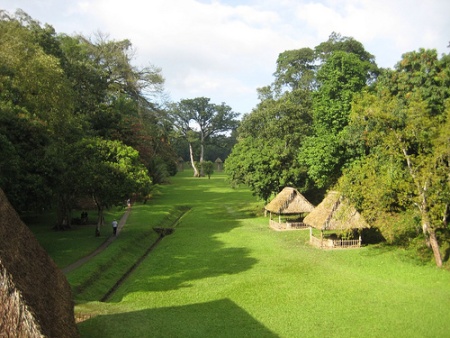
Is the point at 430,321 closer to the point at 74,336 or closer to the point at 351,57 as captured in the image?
the point at 74,336

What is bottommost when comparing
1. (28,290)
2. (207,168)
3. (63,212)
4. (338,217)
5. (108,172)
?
(63,212)

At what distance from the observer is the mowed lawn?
547 inches

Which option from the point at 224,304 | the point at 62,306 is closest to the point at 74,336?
the point at 62,306

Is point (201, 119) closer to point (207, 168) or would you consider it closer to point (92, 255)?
point (207, 168)

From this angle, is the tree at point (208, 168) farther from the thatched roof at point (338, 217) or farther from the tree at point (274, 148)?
the thatched roof at point (338, 217)

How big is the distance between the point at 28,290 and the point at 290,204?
1010 inches

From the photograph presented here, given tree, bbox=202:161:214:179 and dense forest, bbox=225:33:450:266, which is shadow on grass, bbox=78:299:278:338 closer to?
dense forest, bbox=225:33:450:266

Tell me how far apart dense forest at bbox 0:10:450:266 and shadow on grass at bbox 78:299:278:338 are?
10.6 metres

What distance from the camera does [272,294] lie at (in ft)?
57.6

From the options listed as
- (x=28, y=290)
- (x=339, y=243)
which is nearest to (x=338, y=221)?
(x=339, y=243)

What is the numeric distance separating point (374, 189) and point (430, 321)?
8623 millimetres

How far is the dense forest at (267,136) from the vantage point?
70.5 feet

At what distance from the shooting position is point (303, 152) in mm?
34250

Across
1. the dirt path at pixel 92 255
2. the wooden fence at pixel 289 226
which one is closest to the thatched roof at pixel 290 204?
the wooden fence at pixel 289 226
